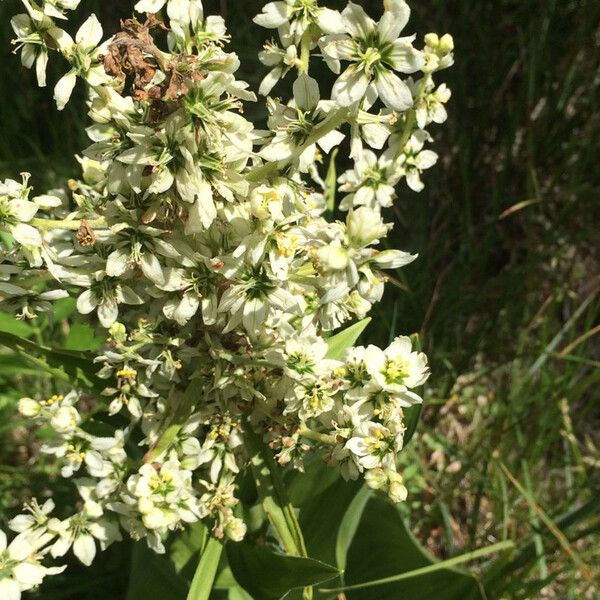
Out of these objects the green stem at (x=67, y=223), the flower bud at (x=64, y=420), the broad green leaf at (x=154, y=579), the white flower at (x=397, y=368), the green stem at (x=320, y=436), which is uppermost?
the green stem at (x=67, y=223)

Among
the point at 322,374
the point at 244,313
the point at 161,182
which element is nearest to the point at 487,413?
the point at 322,374

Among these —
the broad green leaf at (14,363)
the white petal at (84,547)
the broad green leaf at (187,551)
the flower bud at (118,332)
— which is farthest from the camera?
the broad green leaf at (14,363)

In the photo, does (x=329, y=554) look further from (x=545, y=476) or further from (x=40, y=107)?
(x=40, y=107)

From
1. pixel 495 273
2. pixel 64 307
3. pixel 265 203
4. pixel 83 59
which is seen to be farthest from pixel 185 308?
pixel 495 273

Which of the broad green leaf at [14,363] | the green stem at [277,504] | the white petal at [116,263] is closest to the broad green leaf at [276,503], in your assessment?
the green stem at [277,504]

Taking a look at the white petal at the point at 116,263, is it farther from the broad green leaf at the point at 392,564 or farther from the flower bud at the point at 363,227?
the broad green leaf at the point at 392,564

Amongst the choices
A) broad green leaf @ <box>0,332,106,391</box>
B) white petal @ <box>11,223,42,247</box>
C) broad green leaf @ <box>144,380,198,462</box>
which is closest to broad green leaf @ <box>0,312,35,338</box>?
broad green leaf @ <box>0,332,106,391</box>

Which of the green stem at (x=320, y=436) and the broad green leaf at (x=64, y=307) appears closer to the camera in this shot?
the green stem at (x=320, y=436)
